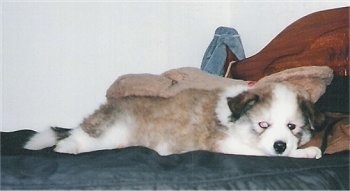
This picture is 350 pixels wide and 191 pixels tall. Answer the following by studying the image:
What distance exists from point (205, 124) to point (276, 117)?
355 mm

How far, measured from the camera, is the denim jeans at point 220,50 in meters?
3.44

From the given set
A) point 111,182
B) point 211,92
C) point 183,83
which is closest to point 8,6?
point 183,83

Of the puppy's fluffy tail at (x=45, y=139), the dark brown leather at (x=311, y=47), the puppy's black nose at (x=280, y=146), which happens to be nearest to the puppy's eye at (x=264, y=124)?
the puppy's black nose at (x=280, y=146)

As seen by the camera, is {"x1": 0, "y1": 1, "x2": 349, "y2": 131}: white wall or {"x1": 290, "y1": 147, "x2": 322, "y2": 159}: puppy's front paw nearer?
{"x1": 290, "y1": 147, "x2": 322, "y2": 159}: puppy's front paw

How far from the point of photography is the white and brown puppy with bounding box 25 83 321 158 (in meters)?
2.00

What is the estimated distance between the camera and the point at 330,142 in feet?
6.61

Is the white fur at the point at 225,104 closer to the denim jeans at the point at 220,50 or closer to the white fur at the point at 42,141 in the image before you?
the white fur at the point at 42,141

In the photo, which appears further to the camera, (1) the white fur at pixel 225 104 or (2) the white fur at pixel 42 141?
(2) the white fur at pixel 42 141

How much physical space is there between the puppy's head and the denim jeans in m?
1.35

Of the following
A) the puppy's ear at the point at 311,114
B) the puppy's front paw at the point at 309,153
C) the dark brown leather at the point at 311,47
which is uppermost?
the dark brown leather at the point at 311,47

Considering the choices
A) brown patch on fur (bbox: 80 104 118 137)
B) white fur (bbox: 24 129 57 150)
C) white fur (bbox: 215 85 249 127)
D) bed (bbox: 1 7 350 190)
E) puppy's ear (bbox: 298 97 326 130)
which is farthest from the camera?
white fur (bbox: 24 129 57 150)

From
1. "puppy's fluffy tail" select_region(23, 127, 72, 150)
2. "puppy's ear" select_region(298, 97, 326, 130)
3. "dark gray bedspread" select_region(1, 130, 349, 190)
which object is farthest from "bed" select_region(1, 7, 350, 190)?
"puppy's fluffy tail" select_region(23, 127, 72, 150)

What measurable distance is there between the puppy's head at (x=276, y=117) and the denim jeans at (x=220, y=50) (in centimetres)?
135

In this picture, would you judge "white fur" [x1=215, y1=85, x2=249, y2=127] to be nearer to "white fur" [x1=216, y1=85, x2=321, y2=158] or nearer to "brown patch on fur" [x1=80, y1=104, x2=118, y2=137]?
"white fur" [x1=216, y1=85, x2=321, y2=158]
